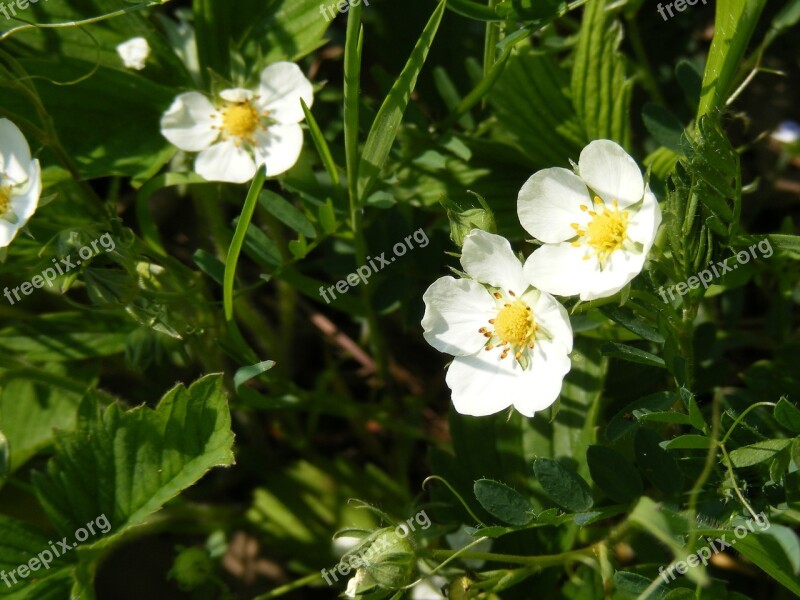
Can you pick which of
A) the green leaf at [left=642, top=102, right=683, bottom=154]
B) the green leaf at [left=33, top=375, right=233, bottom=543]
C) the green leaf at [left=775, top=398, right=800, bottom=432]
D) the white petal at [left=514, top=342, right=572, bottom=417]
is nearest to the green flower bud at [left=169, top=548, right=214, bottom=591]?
the green leaf at [left=33, top=375, right=233, bottom=543]

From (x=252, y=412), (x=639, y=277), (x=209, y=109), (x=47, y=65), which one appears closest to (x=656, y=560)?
(x=639, y=277)

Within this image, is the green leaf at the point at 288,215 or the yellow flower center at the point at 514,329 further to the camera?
the green leaf at the point at 288,215

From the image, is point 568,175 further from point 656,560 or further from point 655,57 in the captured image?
point 655,57

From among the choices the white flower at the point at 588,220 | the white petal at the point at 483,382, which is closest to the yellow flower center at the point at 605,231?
the white flower at the point at 588,220

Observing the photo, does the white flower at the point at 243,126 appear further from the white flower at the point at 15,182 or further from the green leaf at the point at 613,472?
the green leaf at the point at 613,472

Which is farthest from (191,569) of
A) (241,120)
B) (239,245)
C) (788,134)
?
(788,134)

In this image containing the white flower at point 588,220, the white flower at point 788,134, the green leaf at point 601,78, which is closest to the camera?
the white flower at point 588,220

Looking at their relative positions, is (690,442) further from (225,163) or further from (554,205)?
(225,163)
